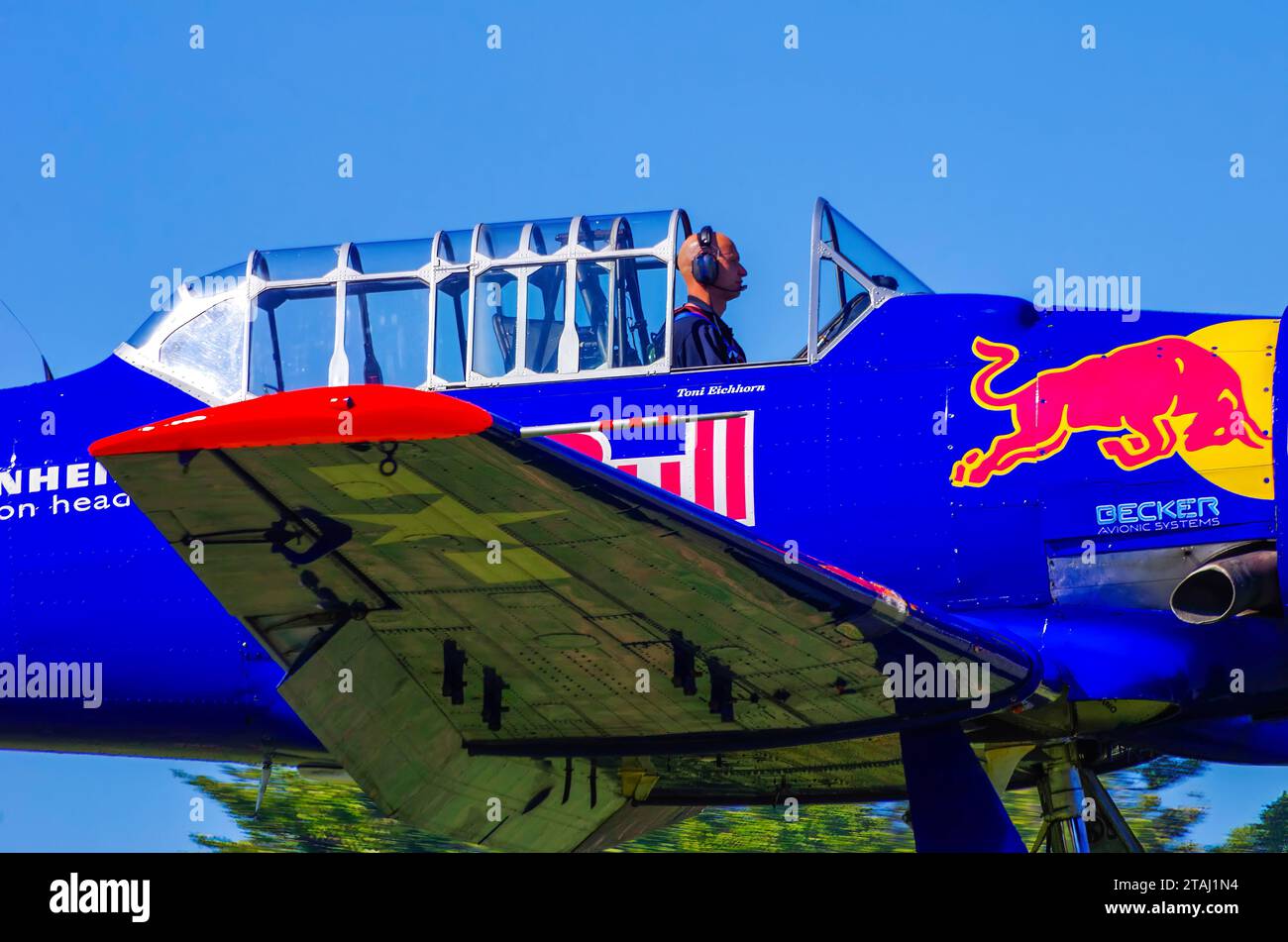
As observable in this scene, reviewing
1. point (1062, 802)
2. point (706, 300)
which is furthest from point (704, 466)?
point (1062, 802)

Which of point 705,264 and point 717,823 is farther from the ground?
point 705,264

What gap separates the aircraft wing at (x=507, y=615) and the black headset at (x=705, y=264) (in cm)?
186

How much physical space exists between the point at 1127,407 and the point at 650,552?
92.5 inches

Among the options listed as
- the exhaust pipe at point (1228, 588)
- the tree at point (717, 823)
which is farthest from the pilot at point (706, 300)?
the tree at point (717, 823)

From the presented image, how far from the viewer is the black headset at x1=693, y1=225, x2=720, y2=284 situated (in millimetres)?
7242

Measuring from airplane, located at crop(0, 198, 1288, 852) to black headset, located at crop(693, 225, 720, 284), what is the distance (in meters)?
0.14

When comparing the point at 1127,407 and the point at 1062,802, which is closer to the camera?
the point at 1127,407

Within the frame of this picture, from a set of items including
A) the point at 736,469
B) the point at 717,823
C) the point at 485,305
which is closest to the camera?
the point at 736,469

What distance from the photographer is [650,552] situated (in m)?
5.41

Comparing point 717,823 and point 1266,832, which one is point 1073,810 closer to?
point 1266,832

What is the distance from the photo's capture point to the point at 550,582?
5770mm

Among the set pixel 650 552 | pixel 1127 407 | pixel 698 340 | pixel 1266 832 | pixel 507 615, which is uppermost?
pixel 698 340
